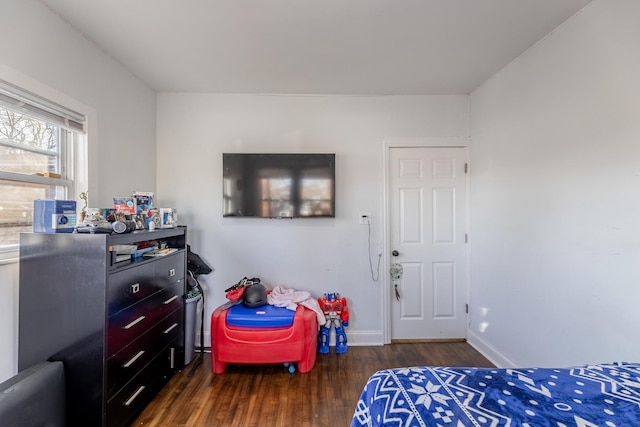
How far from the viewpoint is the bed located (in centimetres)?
81

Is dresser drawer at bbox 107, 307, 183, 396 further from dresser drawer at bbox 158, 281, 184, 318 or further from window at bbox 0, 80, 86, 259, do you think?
window at bbox 0, 80, 86, 259

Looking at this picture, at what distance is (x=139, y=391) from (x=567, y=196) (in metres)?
3.02

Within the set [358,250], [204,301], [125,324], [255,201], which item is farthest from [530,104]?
[204,301]

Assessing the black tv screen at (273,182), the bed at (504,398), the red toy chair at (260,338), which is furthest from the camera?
the black tv screen at (273,182)

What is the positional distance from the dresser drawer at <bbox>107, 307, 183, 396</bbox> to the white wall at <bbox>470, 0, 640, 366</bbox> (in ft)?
8.98

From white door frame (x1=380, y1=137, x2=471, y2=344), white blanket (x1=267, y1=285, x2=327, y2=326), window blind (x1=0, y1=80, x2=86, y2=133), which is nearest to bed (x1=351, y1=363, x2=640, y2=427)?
white blanket (x1=267, y1=285, x2=327, y2=326)

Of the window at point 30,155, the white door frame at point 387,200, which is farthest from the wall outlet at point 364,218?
the window at point 30,155

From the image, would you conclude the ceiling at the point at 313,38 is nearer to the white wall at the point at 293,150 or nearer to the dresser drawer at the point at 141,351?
the white wall at the point at 293,150

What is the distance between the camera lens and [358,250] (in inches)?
106

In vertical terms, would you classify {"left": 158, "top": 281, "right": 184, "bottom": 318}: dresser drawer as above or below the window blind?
below

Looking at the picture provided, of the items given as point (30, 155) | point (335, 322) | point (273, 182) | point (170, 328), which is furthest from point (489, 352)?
point (30, 155)

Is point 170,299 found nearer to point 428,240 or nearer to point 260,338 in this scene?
point 260,338

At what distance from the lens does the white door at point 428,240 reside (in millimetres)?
2727

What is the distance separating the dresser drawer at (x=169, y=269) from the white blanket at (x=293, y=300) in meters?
0.80
